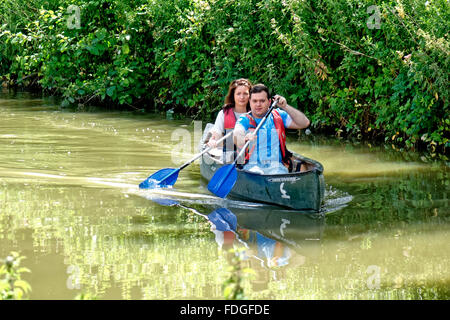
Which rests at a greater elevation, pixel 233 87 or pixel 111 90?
pixel 233 87

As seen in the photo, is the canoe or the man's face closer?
the canoe

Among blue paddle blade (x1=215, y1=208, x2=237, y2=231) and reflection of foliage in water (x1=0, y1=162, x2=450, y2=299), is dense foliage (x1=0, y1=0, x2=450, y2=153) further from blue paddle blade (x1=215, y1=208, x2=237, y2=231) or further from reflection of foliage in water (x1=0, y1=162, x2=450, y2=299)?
blue paddle blade (x1=215, y1=208, x2=237, y2=231)

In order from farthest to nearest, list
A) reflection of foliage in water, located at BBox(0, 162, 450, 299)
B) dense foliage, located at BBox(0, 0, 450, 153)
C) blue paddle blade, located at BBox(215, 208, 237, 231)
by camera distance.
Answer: dense foliage, located at BBox(0, 0, 450, 153) → blue paddle blade, located at BBox(215, 208, 237, 231) → reflection of foliage in water, located at BBox(0, 162, 450, 299)

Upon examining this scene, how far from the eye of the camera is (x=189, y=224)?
24.7ft

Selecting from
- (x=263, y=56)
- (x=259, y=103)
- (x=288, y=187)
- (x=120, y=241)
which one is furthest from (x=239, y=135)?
(x=263, y=56)

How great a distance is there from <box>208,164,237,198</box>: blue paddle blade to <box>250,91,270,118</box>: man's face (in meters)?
0.68

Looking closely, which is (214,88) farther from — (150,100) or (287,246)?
(287,246)

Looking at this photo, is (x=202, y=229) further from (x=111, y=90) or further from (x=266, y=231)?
(x=111, y=90)

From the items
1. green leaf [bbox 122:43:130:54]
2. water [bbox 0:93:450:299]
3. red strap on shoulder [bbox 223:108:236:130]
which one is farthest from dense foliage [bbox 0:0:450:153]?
red strap on shoulder [bbox 223:108:236:130]

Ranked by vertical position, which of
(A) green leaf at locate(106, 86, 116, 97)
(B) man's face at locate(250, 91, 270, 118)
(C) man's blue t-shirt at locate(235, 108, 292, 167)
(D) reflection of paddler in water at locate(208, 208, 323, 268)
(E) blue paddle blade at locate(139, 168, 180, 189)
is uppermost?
(B) man's face at locate(250, 91, 270, 118)

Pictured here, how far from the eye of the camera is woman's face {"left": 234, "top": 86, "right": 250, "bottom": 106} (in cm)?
942

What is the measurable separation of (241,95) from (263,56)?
4253 millimetres

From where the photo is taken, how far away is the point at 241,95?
942 centimetres

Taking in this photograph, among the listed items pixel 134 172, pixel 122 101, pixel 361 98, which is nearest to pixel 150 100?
pixel 122 101
